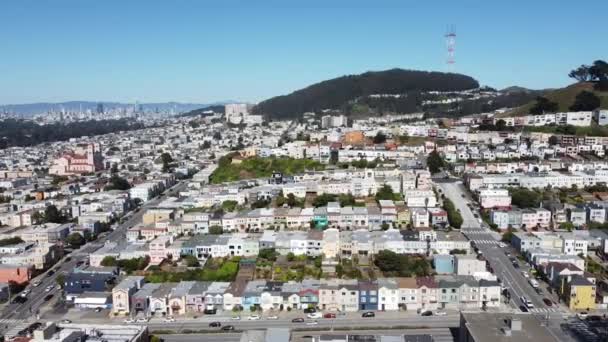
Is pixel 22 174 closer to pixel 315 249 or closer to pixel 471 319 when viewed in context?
pixel 315 249

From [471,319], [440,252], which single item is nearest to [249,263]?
[440,252]

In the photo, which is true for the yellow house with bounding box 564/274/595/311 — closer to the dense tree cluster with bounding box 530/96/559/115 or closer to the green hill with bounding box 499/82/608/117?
the dense tree cluster with bounding box 530/96/559/115

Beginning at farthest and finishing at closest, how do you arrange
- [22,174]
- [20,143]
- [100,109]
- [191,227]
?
[100,109] < [20,143] < [22,174] < [191,227]

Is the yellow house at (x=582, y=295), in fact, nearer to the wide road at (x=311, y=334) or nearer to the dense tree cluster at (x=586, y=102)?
the wide road at (x=311, y=334)

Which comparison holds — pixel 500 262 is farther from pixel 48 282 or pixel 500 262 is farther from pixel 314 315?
pixel 48 282

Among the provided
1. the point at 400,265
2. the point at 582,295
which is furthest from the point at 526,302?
the point at 400,265
